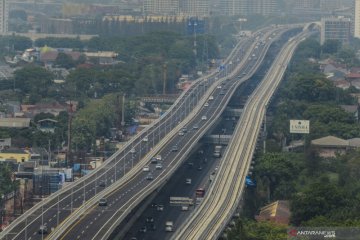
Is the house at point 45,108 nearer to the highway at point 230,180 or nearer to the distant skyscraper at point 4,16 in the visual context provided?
the highway at point 230,180

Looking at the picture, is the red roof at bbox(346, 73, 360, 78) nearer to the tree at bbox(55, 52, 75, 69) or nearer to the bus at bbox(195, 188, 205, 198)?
the tree at bbox(55, 52, 75, 69)

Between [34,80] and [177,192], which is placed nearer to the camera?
[177,192]

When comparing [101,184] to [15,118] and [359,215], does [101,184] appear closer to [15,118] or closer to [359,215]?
[359,215]

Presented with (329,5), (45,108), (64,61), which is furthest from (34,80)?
(329,5)

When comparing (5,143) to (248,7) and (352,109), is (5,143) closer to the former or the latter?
(352,109)

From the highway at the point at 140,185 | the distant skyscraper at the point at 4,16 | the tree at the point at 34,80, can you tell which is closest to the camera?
the highway at the point at 140,185

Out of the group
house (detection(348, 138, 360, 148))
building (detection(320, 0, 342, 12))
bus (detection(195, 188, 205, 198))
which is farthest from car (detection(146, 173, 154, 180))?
building (detection(320, 0, 342, 12))

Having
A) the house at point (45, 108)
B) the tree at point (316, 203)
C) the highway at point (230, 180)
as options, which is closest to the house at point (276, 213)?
the tree at point (316, 203)
